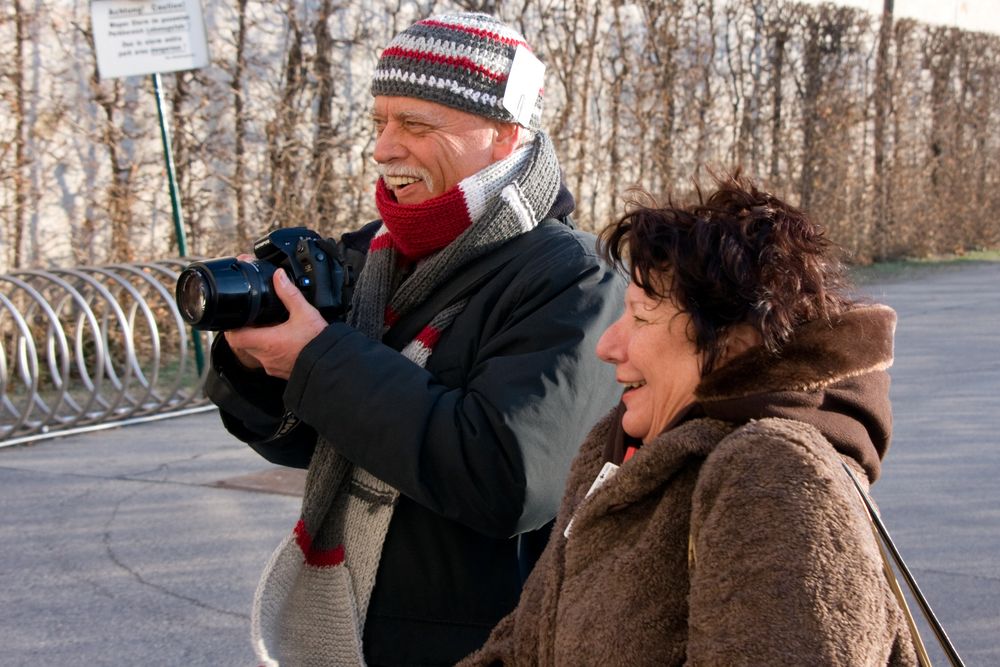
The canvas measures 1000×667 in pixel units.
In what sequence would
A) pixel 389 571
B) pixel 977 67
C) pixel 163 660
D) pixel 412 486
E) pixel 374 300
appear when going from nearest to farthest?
pixel 412 486 → pixel 389 571 → pixel 374 300 → pixel 163 660 → pixel 977 67

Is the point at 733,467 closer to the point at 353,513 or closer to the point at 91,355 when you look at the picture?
the point at 353,513

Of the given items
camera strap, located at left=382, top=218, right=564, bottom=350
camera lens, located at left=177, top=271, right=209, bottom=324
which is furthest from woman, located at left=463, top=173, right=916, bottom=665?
camera lens, located at left=177, top=271, right=209, bottom=324

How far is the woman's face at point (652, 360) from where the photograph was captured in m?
1.64

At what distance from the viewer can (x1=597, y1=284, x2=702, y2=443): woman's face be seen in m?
1.64

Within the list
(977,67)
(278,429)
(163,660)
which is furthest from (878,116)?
(278,429)

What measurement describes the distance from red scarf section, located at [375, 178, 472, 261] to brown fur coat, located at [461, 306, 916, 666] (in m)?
0.62

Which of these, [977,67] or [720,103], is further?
[977,67]

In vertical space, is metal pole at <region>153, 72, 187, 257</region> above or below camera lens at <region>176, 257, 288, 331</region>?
below

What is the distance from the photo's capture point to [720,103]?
47.4 ft

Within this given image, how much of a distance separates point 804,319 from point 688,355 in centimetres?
16

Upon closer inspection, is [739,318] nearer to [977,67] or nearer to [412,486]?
[412,486]

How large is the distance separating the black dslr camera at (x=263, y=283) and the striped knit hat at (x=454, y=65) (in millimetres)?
339

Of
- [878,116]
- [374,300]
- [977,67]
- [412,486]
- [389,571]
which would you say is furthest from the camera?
[977,67]

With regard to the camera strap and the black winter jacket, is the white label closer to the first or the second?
the black winter jacket
